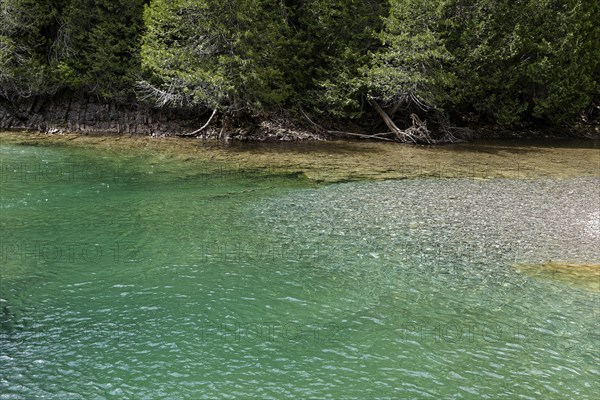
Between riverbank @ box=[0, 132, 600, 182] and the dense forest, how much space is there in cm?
195

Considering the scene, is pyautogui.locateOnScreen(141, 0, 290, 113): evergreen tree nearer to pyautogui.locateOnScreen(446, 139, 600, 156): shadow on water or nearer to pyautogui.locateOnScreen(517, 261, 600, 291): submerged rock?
pyautogui.locateOnScreen(446, 139, 600, 156): shadow on water

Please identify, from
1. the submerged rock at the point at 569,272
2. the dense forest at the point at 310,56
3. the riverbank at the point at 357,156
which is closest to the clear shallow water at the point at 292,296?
the submerged rock at the point at 569,272

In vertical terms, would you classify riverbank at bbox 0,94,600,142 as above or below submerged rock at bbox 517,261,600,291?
above

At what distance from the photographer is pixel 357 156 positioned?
2150 cm

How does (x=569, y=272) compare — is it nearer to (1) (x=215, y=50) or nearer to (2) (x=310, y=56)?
(1) (x=215, y=50)

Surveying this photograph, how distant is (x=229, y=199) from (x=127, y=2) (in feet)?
49.7

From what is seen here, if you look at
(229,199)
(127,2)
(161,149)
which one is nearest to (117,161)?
(161,149)

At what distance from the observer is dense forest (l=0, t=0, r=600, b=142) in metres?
22.4

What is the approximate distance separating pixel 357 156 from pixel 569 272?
1290 cm

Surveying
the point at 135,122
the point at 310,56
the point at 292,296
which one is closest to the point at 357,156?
the point at 310,56

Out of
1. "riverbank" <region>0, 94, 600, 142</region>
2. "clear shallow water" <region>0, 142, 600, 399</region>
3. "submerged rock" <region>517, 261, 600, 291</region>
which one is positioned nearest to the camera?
"clear shallow water" <region>0, 142, 600, 399</region>

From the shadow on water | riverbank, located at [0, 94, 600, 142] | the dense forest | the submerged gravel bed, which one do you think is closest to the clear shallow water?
the submerged gravel bed

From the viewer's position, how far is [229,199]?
13930 millimetres

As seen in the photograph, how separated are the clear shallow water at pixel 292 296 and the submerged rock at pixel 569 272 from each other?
0.25 meters
